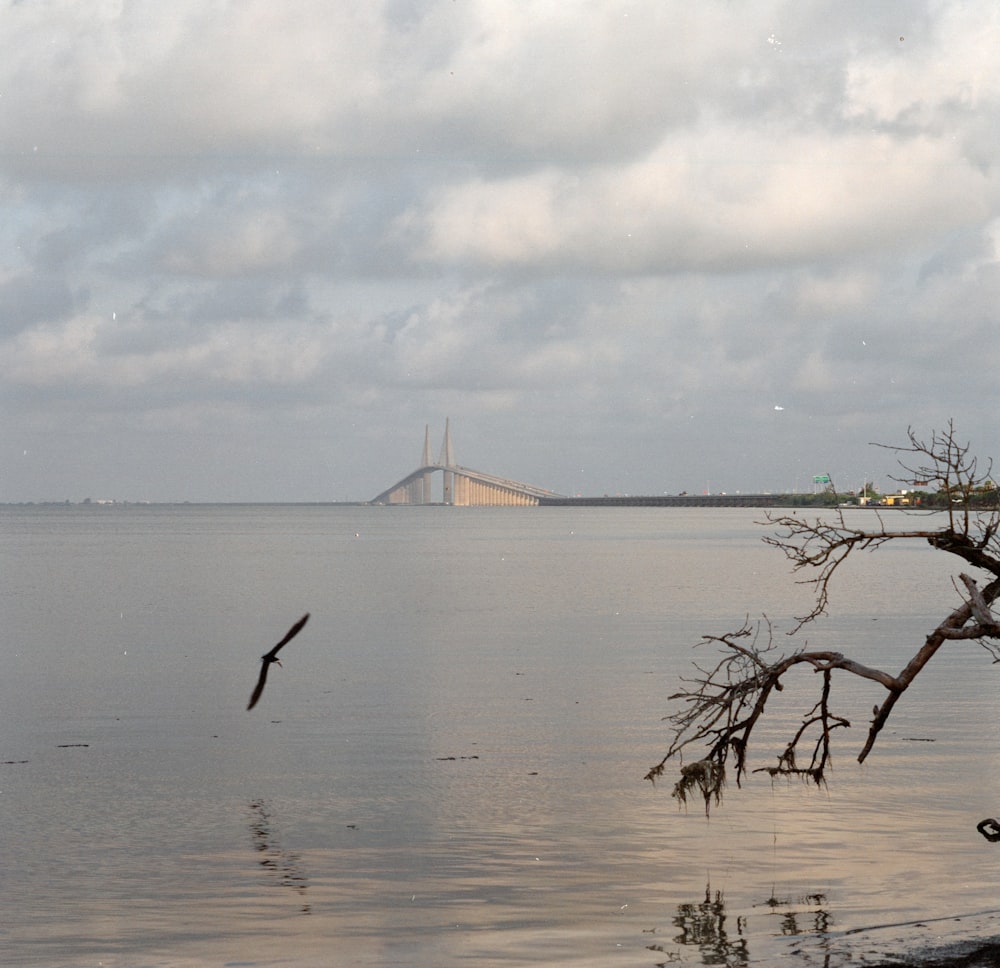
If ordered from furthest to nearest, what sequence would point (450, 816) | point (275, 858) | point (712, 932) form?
1. point (450, 816)
2. point (275, 858)
3. point (712, 932)

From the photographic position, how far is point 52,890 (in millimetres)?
16562

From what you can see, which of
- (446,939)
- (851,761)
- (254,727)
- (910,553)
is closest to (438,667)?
(254,727)

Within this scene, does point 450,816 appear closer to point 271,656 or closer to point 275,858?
point 275,858

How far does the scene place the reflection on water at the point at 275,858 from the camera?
16828 mm

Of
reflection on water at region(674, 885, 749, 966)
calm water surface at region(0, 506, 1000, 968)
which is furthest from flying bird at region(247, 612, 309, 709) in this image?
reflection on water at region(674, 885, 749, 966)

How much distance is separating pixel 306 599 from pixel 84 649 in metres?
22.9

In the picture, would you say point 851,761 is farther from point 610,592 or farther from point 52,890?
point 610,592

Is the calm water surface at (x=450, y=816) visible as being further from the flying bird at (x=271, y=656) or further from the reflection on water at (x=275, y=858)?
the flying bird at (x=271, y=656)

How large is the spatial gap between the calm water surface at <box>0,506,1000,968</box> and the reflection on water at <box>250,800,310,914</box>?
0.17 ft

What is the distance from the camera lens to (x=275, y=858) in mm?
18062

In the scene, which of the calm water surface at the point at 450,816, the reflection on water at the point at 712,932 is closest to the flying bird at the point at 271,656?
the calm water surface at the point at 450,816

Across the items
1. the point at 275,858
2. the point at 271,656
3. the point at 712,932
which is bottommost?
the point at 712,932

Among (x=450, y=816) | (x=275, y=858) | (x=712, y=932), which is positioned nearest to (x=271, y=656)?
(x=712, y=932)

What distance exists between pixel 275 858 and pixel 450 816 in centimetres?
315
